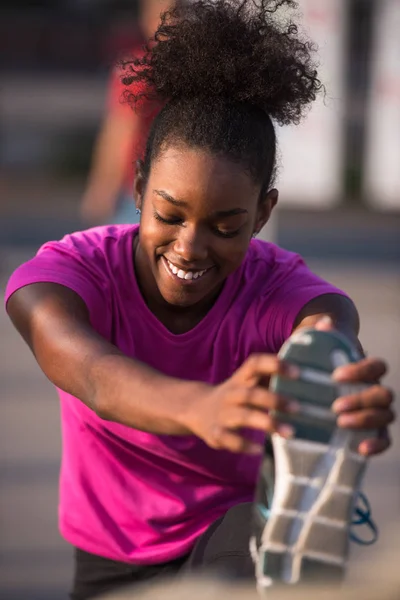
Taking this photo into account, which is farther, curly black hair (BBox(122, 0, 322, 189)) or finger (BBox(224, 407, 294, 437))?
curly black hair (BBox(122, 0, 322, 189))

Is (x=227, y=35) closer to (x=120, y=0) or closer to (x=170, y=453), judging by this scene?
(x=170, y=453)

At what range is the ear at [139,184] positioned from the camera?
2.65 m

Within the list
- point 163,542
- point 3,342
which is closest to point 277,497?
point 163,542

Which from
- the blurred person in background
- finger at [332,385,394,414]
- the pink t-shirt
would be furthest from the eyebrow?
the blurred person in background

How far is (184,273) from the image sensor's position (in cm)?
249

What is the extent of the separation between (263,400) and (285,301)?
0.79m

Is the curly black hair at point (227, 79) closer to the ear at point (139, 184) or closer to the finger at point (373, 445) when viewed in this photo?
the ear at point (139, 184)

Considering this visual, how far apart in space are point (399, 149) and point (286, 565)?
8070 mm

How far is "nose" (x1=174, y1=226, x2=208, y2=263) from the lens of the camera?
2.41 meters

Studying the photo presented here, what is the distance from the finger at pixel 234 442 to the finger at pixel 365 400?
160 mm

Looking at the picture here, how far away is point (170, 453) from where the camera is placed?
8.65ft

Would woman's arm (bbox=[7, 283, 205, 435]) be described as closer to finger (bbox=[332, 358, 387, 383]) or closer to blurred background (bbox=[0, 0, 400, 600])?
finger (bbox=[332, 358, 387, 383])

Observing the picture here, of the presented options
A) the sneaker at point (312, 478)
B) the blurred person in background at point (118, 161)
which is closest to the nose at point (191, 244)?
the sneaker at point (312, 478)

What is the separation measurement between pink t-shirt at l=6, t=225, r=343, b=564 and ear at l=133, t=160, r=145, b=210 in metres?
0.09
